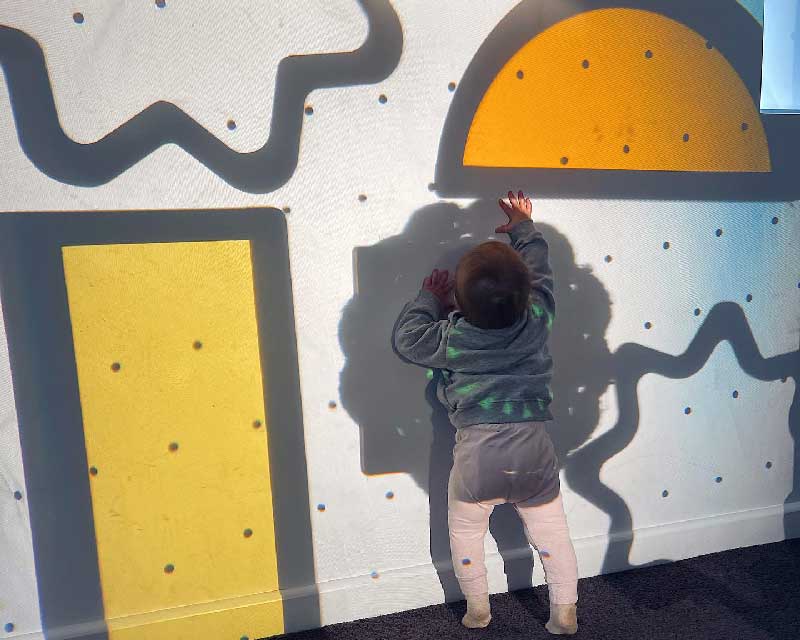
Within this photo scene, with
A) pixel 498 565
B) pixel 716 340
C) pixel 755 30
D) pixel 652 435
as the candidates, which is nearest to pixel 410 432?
pixel 498 565

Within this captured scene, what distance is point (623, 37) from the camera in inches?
48.4

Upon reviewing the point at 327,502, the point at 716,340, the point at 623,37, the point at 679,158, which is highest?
the point at 623,37

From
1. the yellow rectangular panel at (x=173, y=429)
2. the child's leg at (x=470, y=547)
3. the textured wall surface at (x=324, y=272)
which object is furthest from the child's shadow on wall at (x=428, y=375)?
the yellow rectangular panel at (x=173, y=429)

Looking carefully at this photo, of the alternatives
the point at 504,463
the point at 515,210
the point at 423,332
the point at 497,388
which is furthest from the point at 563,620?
the point at 515,210

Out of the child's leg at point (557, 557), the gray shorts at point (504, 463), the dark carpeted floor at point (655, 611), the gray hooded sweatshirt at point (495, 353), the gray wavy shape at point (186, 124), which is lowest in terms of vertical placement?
the dark carpeted floor at point (655, 611)

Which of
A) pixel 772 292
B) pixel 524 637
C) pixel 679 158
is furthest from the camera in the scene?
pixel 772 292

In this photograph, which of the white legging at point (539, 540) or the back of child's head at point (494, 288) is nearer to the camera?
the back of child's head at point (494, 288)

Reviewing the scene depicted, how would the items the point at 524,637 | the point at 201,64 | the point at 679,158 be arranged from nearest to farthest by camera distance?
the point at 201,64 < the point at 524,637 < the point at 679,158

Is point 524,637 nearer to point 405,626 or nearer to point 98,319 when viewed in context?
point 405,626

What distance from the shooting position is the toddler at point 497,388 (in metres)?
1.05

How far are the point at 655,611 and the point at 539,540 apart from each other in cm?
33

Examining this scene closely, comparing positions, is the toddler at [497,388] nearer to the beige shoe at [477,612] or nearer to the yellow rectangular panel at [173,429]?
the beige shoe at [477,612]

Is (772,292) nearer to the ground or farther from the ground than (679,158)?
nearer to the ground

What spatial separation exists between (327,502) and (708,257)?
1.01 meters
